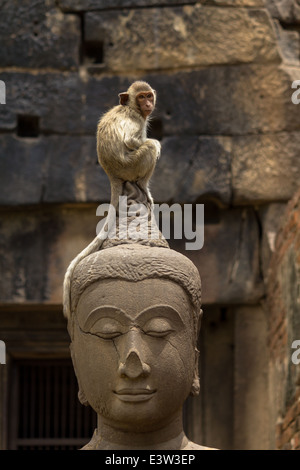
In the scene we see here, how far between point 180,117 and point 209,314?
1846 millimetres

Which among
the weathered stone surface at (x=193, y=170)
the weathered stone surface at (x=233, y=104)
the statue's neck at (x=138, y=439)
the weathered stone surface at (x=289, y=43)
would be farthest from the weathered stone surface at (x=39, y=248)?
the statue's neck at (x=138, y=439)

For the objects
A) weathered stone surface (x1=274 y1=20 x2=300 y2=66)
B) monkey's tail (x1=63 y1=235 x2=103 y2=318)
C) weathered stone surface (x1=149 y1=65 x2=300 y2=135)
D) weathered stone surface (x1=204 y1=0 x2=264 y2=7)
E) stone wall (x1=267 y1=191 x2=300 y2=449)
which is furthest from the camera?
weathered stone surface (x1=274 y1=20 x2=300 y2=66)

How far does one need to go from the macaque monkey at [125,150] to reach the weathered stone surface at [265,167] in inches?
153

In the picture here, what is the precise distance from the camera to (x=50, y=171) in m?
9.74

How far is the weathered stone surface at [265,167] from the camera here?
31.6 ft

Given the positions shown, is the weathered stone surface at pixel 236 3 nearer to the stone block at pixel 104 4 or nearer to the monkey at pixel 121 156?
the stone block at pixel 104 4

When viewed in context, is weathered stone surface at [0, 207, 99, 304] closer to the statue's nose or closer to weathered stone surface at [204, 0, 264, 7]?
weathered stone surface at [204, 0, 264, 7]

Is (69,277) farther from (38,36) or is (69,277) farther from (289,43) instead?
(289,43)

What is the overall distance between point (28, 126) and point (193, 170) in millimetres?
1607

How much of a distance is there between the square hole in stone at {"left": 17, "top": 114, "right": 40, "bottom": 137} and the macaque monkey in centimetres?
415

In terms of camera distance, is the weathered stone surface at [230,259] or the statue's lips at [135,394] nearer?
the statue's lips at [135,394]

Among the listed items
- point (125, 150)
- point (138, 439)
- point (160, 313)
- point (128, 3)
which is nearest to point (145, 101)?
point (125, 150)

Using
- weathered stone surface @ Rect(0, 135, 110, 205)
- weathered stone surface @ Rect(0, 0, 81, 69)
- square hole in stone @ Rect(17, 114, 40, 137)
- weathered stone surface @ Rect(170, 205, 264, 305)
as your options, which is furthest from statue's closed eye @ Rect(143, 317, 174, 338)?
weathered stone surface @ Rect(0, 0, 81, 69)

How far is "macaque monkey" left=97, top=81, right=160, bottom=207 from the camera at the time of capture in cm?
566
